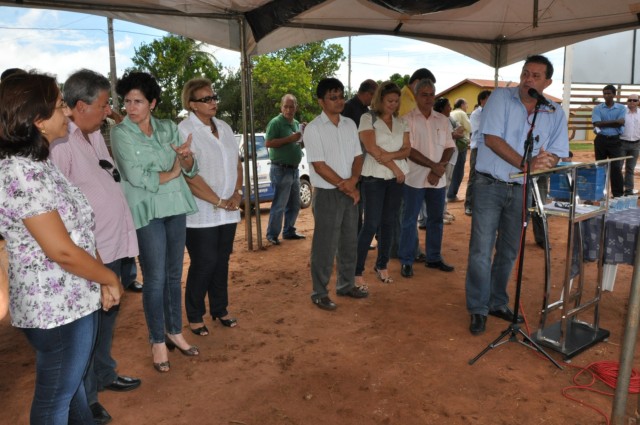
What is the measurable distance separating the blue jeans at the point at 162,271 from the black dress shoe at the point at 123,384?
292 millimetres

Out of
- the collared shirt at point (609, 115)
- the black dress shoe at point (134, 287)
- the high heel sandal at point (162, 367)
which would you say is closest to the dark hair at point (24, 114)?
the high heel sandal at point (162, 367)

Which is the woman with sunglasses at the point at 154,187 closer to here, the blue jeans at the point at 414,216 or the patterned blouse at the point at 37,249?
the patterned blouse at the point at 37,249

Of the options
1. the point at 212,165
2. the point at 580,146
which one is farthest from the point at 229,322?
the point at 580,146

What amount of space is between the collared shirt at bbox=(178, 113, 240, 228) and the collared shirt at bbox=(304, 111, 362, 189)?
0.78 m

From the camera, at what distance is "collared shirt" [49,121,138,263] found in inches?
101

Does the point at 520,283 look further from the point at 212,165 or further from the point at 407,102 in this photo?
the point at 407,102

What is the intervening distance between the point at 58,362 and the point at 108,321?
3.50ft

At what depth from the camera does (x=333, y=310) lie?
180 inches

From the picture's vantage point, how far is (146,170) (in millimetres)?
3113

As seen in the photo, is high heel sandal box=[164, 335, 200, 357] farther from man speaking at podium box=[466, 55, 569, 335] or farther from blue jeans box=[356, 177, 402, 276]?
man speaking at podium box=[466, 55, 569, 335]

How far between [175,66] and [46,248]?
86.4ft

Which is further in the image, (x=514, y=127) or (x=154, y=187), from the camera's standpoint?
(x=514, y=127)

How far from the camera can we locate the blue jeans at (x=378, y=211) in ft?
16.0

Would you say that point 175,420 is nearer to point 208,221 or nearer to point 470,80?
point 208,221
